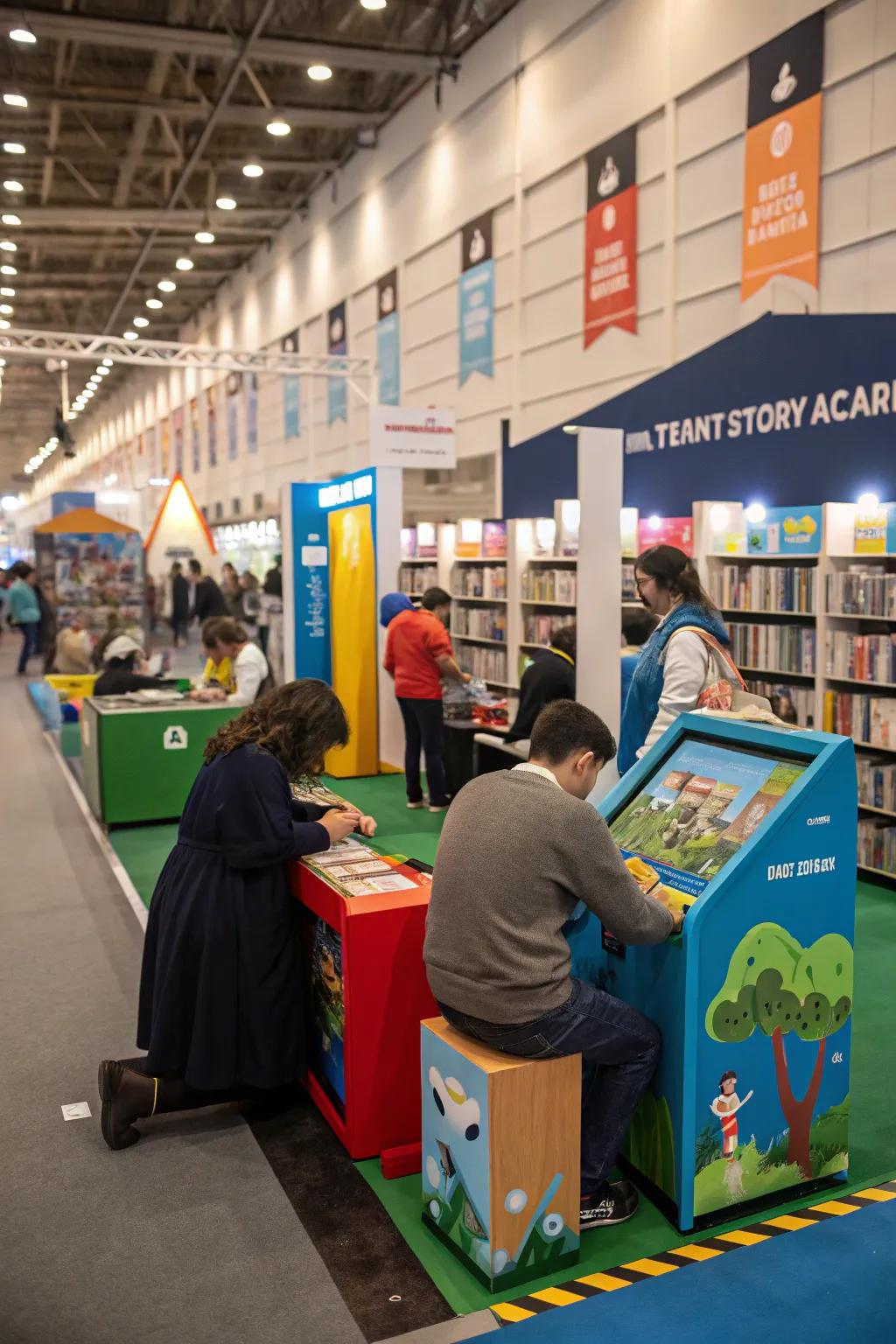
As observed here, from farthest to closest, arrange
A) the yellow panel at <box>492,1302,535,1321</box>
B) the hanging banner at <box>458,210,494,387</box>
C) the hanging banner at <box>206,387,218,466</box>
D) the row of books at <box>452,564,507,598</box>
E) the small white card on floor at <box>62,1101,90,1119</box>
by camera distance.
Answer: the hanging banner at <box>206,387,218,466</box>
the hanging banner at <box>458,210,494,387</box>
the row of books at <box>452,564,507,598</box>
the small white card on floor at <box>62,1101,90,1119</box>
the yellow panel at <box>492,1302,535,1321</box>

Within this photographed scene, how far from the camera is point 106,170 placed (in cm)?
1827

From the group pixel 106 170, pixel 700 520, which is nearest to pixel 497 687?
pixel 700 520

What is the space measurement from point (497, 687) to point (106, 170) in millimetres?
13361

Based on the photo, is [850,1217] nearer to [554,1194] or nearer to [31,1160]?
[554,1194]

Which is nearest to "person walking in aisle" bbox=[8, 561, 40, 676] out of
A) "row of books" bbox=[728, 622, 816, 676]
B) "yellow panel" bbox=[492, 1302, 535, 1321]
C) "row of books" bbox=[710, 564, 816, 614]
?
"row of books" bbox=[710, 564, 816, 614]

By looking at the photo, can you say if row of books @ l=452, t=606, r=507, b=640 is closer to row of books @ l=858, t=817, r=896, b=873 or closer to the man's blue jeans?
row of books @ l=858, t=817, r=896, b=873

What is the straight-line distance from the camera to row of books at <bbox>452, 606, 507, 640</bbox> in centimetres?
940

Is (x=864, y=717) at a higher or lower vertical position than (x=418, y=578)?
lower

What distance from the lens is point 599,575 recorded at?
5.65 meters

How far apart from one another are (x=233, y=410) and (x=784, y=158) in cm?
1651

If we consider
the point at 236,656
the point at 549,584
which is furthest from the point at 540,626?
the point at 236,656

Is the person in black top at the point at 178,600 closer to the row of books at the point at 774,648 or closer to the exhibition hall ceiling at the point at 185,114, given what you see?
the exhibition hall ceiling at the point at 185,114

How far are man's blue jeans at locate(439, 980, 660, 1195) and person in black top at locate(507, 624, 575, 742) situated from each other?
358 centimetres

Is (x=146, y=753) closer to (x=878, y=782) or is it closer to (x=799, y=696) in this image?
(x=799, y=696)
